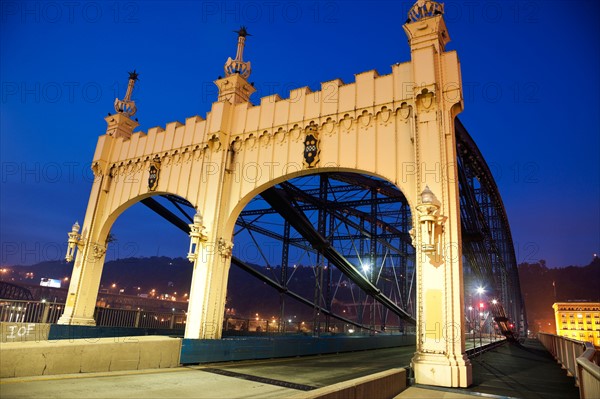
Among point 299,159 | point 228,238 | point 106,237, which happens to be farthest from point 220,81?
point 106,237

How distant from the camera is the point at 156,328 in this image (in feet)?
64.9

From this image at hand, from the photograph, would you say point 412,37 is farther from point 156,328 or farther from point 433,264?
point 156,328

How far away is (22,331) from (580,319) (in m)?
139

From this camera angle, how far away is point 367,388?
6277mm

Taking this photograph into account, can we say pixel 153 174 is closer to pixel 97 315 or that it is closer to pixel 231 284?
pixel 97 315

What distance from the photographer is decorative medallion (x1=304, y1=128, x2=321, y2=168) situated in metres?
13.5

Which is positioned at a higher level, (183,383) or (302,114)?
(302,114)

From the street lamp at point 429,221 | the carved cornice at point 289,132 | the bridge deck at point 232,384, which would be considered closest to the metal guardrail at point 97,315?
the carved cornice at point 289,132

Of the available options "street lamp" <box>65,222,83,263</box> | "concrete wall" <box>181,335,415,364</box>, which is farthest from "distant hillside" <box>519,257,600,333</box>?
"street lamp" <box>65,222,83,263</box>

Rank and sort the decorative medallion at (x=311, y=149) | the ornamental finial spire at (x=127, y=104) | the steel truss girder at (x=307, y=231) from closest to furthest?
the decorative medallion at (x=311, y=149), the steel truss girder at (x=307, y=231), the ornamental finial spire at (x=127, y=104)

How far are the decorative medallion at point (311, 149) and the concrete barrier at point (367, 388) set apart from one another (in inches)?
292

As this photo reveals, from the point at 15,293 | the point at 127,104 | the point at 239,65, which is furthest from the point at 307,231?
the point at 15,293

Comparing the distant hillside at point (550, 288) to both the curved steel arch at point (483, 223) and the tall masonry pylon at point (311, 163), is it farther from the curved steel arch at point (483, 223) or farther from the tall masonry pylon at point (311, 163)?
the tall masonry pylon at point (311, 163)

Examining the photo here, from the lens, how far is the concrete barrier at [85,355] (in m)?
7.37
